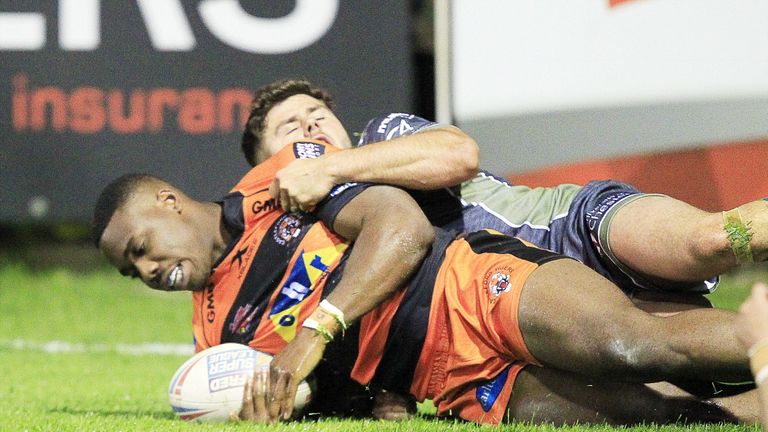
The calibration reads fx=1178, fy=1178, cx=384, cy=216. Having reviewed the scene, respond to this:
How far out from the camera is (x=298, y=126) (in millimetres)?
5477

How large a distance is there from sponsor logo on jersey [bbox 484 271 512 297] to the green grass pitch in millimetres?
499

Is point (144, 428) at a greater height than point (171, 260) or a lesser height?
lesser

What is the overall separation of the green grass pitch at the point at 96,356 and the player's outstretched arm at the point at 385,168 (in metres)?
0.91

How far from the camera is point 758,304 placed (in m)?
3.16

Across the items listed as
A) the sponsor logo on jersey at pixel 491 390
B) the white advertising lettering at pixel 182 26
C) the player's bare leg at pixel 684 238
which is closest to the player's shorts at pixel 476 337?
the sponsor logo on jersey at pixel 491 390

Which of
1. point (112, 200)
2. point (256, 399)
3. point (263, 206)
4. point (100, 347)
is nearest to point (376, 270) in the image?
point (256, 399)

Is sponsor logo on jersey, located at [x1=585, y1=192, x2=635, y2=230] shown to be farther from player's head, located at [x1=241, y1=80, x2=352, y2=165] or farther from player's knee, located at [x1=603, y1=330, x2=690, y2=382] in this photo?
player's head, located at [x1=241, y1=80, x2=352, y2=165]

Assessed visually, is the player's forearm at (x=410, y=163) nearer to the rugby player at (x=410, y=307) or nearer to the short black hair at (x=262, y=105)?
the rugby player at (x=410, y=307)

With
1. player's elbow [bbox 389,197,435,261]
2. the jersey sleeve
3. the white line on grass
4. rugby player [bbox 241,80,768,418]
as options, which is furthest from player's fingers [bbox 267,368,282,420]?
the white line on grass

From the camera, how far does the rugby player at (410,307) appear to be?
4.07 meters

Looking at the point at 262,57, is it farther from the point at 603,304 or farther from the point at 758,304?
the point at 758,304

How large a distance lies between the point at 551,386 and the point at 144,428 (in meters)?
1.47

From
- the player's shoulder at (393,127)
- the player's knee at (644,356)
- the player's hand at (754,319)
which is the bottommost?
the player's knee at (644,356)

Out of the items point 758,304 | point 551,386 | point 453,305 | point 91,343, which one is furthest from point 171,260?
point 91,343
